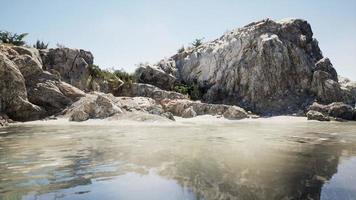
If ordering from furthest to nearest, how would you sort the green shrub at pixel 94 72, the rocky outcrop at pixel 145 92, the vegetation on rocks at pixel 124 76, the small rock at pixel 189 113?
the vegetation on rocks at pixel 124 76
the rocky outcrop at pixel 145 92
the green shrub at pixel 94 72
the small rock at pixel 189 113

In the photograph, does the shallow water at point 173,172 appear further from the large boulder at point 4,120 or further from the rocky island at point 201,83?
the rocky island at point 201,83

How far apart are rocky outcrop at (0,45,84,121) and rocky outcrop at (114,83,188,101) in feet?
32.8

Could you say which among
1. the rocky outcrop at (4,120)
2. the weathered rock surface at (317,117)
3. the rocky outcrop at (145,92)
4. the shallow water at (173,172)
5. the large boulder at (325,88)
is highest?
the large boulder at (325,88)

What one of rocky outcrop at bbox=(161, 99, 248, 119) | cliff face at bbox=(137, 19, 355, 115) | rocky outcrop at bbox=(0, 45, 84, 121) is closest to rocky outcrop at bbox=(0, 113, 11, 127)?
rocky outcrop at bbox=(0, 45, 84, 121)

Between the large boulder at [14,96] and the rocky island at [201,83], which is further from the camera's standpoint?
the rocky island at [201,83]

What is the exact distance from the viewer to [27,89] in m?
27.7

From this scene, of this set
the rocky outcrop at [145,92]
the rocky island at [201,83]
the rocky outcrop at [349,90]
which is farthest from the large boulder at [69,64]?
the rocky outcrop at [349,90]

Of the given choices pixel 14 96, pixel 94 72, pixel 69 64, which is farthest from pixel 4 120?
pixel 94 72

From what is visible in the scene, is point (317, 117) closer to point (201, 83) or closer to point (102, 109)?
point (102, 109)

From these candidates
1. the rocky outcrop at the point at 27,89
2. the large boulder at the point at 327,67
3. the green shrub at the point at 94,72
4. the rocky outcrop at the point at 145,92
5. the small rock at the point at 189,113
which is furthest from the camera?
the large boulder at the point at 327,67

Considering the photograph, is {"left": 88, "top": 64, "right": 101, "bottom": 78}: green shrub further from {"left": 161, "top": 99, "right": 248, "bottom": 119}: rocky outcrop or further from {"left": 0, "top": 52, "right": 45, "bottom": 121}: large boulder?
{"left": 0, "top": 52, "right": 45, "bottom": 121}: large boulder

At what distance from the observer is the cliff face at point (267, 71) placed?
43.1 m

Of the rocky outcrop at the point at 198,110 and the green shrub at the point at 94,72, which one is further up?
the green shrub at the point at 94,72

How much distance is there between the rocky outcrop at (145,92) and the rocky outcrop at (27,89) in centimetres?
998
